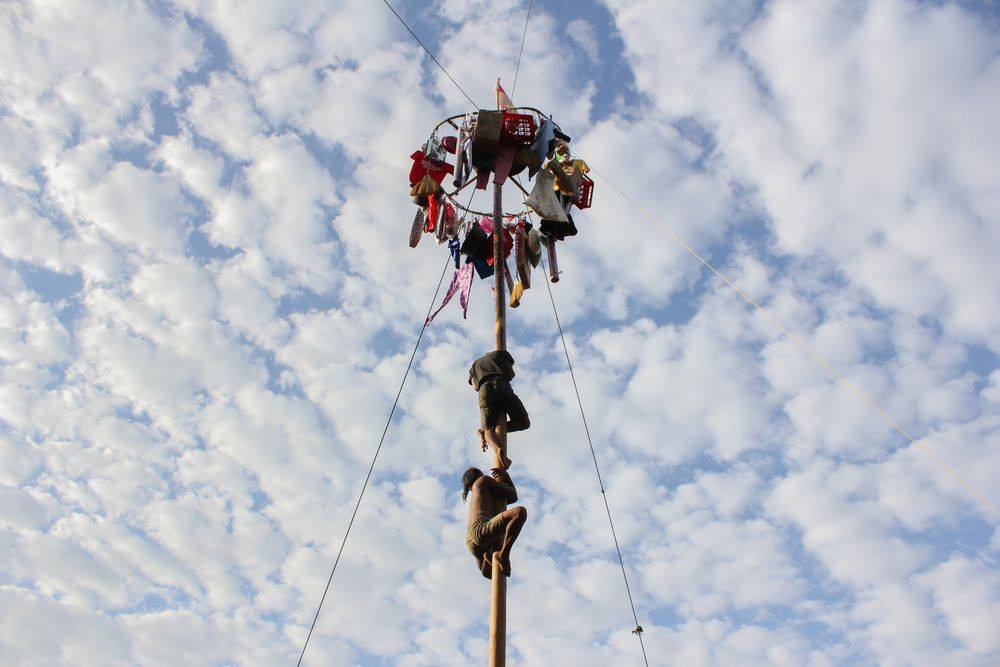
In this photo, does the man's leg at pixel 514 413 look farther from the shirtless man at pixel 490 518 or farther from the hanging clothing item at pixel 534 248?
the hanging clothing item at pixel 534 248

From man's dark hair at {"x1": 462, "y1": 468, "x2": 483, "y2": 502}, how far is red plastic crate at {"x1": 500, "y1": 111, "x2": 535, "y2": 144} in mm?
4255

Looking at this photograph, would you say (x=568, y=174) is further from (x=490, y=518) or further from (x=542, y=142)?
(x=490, y=518)

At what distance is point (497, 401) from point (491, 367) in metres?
0.33

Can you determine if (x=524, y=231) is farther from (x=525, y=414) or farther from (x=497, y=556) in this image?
(x=497, y=556)

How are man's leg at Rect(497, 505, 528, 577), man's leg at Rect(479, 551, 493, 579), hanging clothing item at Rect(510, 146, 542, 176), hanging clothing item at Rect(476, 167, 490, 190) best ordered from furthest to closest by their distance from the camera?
hanging clothing item at Rect(476, 167, 490, 190) → hanging clothing item at Rect(510, 146, 542, 176) → man's leg at Rect(479, 551, 493, 579) → man's leg at Rect(497, 505, 528, 577)

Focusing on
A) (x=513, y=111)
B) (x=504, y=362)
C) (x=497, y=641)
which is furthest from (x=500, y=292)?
(x=497, y=641)

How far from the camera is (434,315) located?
9.83 meters

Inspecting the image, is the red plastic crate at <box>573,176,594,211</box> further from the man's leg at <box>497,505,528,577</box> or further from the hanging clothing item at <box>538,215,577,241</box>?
the man's leg at <box>497,505,528,577</box>

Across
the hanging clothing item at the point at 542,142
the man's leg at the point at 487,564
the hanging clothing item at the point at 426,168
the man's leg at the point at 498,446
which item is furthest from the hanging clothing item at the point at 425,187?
the man's leg at the point at 487,564

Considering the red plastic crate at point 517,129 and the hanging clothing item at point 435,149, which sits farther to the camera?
the hanging clothing item at point 435,149

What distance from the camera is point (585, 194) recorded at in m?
9.77

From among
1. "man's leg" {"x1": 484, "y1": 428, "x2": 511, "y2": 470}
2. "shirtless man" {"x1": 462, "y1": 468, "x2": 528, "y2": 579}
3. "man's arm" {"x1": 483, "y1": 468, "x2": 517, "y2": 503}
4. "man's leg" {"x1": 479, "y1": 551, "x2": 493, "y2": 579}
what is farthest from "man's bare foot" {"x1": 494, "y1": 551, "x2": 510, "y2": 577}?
"man's leg" {"x1": 484, "y1": 428, "x2": 511, "y2": 470}

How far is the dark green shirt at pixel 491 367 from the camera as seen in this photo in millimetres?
6781

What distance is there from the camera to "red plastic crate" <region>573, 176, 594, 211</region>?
380 inches
